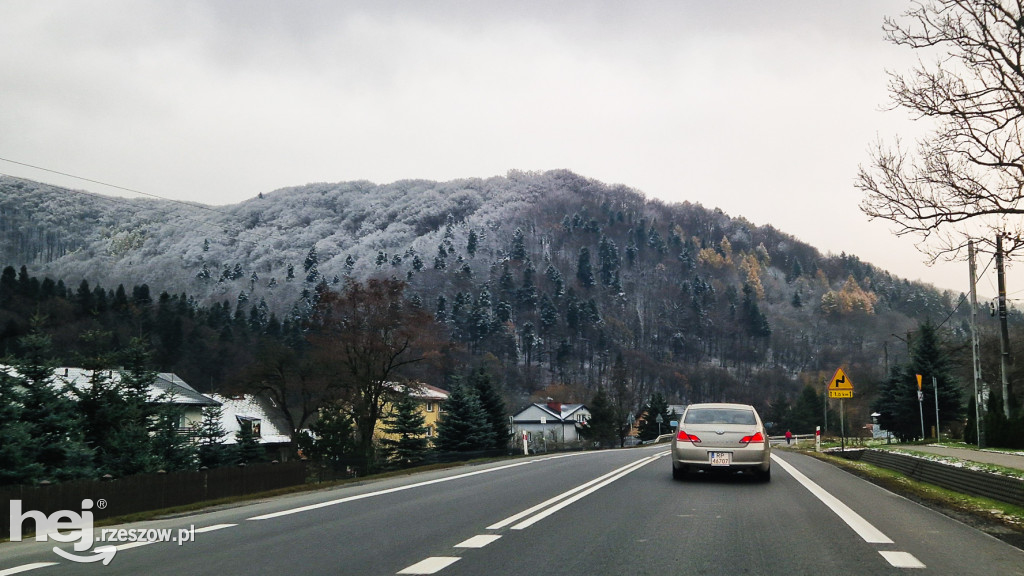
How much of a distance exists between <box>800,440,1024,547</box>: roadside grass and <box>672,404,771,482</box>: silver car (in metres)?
2.51

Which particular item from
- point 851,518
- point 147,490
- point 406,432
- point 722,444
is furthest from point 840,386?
point 406,432

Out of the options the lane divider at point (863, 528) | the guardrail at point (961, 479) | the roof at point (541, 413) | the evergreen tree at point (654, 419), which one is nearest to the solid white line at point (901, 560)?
the lane divider at point (863, 528)

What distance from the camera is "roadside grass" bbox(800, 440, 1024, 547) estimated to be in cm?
998

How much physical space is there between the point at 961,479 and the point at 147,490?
569 inches

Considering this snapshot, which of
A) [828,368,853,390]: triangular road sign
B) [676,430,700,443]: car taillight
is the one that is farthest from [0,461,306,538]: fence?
[828,368,853,390]: triangular road sign

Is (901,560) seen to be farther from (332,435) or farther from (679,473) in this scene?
(332,435)

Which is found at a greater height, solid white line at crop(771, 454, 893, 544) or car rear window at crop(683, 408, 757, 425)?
car rear window at crop(683, 408, 757, 425)

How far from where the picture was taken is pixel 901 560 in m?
7.44

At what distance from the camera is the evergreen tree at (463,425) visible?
54.1m

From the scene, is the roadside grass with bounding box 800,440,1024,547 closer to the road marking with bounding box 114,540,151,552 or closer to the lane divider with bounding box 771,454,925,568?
the lane divider with bounding box 771,454,925,568

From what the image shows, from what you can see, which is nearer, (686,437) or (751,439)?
(751,439)

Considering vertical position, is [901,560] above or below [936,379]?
below

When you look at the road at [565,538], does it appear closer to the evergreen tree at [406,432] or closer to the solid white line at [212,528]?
the solid white line at [212,528]

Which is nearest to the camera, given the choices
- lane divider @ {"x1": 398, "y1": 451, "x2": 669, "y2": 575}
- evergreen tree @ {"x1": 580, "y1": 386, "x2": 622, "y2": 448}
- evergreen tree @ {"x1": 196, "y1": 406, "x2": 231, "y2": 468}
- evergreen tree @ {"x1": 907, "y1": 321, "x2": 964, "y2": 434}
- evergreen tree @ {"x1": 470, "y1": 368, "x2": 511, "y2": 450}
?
lane divider @ {"x1": 398, "y1": 451, "x2": 669, "y2": 575}
